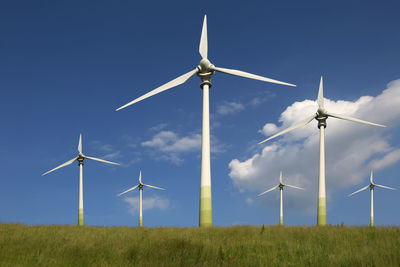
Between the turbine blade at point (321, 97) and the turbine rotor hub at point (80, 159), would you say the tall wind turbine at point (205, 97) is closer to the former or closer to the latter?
the turbine blade at point (321, 97)

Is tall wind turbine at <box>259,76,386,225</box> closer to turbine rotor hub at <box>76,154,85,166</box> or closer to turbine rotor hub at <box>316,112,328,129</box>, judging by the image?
turbine rotor hub at <box>316,112,328,129</box>

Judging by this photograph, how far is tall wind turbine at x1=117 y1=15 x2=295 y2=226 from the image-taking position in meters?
24.9

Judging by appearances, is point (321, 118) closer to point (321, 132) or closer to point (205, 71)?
point (321, 132)

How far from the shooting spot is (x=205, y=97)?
28.2 m

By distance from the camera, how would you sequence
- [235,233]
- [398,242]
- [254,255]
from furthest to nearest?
A: [235,233], [398,242], [254,255]

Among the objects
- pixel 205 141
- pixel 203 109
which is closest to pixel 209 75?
pixel 203 109

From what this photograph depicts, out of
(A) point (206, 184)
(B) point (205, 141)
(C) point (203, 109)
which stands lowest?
(A) point (206, 184)

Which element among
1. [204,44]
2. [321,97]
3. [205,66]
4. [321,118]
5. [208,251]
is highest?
[204,44]

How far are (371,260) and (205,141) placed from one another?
17.8 m

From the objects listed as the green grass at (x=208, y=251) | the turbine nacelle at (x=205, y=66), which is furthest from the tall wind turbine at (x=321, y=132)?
the green grass at (x=208, y=251)

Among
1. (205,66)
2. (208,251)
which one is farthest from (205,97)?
(208,251)

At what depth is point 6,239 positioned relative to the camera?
44.1 feet

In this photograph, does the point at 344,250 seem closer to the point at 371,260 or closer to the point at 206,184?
the point at 371,260

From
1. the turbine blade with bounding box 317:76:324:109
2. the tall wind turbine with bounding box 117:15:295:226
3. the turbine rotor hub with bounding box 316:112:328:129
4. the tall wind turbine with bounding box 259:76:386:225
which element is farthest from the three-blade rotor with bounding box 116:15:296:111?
the turbine blade with bounding box 317:76:324:109
